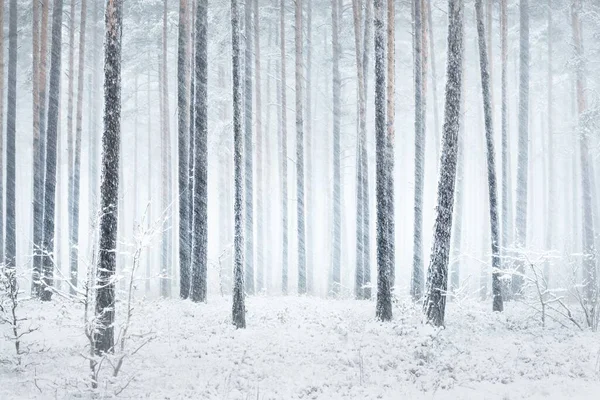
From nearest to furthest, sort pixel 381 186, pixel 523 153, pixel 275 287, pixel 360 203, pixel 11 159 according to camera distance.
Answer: pixel 381 186 → pixel 11 159 → pixel 360 203 → pixel 523 153 → pixel 275 287

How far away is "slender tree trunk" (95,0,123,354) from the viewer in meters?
7.74

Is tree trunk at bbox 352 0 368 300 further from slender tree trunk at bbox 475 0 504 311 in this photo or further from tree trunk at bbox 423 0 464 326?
tree trunk at bbox 423 0 464 326

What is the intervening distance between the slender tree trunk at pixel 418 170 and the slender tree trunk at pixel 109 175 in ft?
32.0

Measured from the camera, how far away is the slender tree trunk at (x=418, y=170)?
1484cm

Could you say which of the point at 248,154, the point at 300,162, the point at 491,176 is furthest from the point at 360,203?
the point at 248,154

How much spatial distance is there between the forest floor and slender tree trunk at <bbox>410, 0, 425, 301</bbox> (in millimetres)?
3428

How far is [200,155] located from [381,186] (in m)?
5.21

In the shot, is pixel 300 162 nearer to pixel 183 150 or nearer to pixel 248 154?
pixel 248 154

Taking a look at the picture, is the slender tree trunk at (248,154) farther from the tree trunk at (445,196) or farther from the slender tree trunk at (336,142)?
the tree trunk at (445,196)

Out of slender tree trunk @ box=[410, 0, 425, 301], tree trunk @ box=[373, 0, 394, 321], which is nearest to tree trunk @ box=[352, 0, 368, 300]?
slender tree trunk @ box=[410, 0, 425, 301]

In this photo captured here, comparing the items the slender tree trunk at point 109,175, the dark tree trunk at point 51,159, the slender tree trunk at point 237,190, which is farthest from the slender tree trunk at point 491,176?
the dark tree trunk at point 51,159

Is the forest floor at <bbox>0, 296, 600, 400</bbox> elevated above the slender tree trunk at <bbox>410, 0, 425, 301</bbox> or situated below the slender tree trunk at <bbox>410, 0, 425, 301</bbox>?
below

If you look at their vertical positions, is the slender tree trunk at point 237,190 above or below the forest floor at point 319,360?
above

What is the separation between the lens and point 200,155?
12.8 meters
